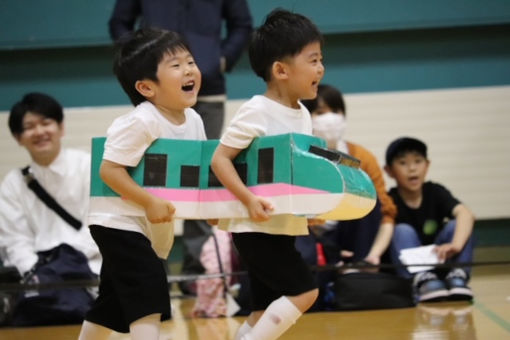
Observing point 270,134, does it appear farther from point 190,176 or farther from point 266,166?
point 190,176

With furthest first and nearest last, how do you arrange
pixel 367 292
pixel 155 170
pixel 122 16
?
pixel 122 16 → pixel 367 292 → pixel 155 170

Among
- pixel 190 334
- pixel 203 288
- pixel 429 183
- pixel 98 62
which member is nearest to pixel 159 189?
pixel 190 334

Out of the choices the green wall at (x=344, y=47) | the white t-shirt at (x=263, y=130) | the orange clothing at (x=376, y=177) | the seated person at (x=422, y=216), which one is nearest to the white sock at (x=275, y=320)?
the white t-shirt at (x=263, y=130)

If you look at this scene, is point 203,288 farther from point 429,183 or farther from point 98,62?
point 98,62

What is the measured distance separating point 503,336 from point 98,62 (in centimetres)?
334

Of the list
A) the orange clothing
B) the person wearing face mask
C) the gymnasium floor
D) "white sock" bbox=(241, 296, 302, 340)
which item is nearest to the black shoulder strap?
the gymnasium floor

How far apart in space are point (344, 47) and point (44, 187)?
2.27m

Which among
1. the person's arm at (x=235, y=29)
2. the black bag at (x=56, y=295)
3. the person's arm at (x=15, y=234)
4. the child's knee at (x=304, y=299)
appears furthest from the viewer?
the person's arm at (x=235, y=29)

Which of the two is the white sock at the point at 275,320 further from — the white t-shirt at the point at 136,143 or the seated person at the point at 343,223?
the seated person at the point at 343,223

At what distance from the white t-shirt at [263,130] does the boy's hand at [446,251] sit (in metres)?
1.90

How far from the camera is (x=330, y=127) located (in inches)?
165

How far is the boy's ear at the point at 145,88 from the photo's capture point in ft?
A: 8.53

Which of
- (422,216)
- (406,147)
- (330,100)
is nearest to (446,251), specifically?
(422,216)

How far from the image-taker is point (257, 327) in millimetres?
2537
